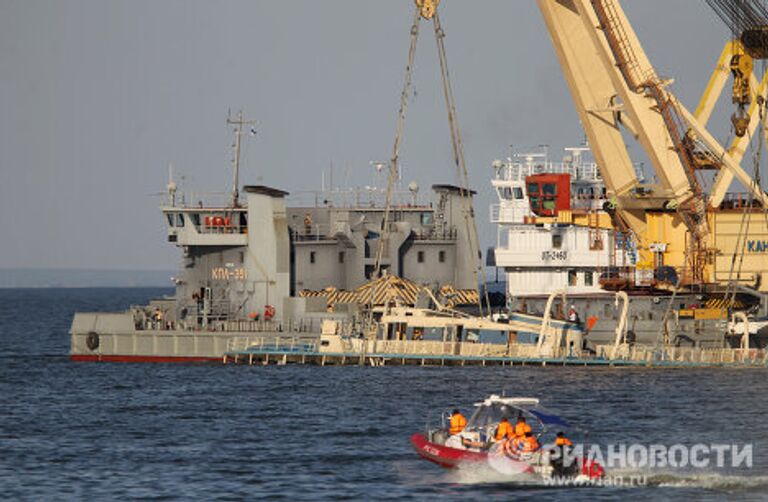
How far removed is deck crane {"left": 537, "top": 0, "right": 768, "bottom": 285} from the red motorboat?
31.7 meters

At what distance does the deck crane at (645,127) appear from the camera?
77562 millimetres

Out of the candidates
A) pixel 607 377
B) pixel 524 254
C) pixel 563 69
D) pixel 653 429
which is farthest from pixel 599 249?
pixel 653 429

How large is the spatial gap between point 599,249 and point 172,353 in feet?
72.0

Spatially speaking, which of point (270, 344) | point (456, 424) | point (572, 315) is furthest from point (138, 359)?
point (456, 424)

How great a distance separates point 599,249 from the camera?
84500mm

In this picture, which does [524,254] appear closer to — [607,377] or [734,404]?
[607,377]

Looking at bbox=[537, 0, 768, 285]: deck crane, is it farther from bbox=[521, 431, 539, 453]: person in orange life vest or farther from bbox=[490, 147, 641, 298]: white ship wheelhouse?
bbox=[521, 431, 539, 453]: person in orange life vest

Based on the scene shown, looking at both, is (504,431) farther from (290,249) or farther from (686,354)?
(290,249)

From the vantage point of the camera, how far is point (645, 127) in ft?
255

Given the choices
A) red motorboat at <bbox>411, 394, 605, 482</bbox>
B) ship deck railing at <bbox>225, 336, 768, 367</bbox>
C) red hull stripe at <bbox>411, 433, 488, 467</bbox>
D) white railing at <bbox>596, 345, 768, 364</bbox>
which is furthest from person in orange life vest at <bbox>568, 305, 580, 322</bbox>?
red hull stripe at <bbox>411, 433, 488, 467</bbox>

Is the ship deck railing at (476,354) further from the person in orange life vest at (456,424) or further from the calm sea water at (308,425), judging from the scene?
the person in orange life vest at (456,424)

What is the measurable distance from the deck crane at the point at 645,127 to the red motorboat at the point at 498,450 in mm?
31704

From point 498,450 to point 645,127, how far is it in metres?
36.2

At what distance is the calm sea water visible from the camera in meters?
44.3
